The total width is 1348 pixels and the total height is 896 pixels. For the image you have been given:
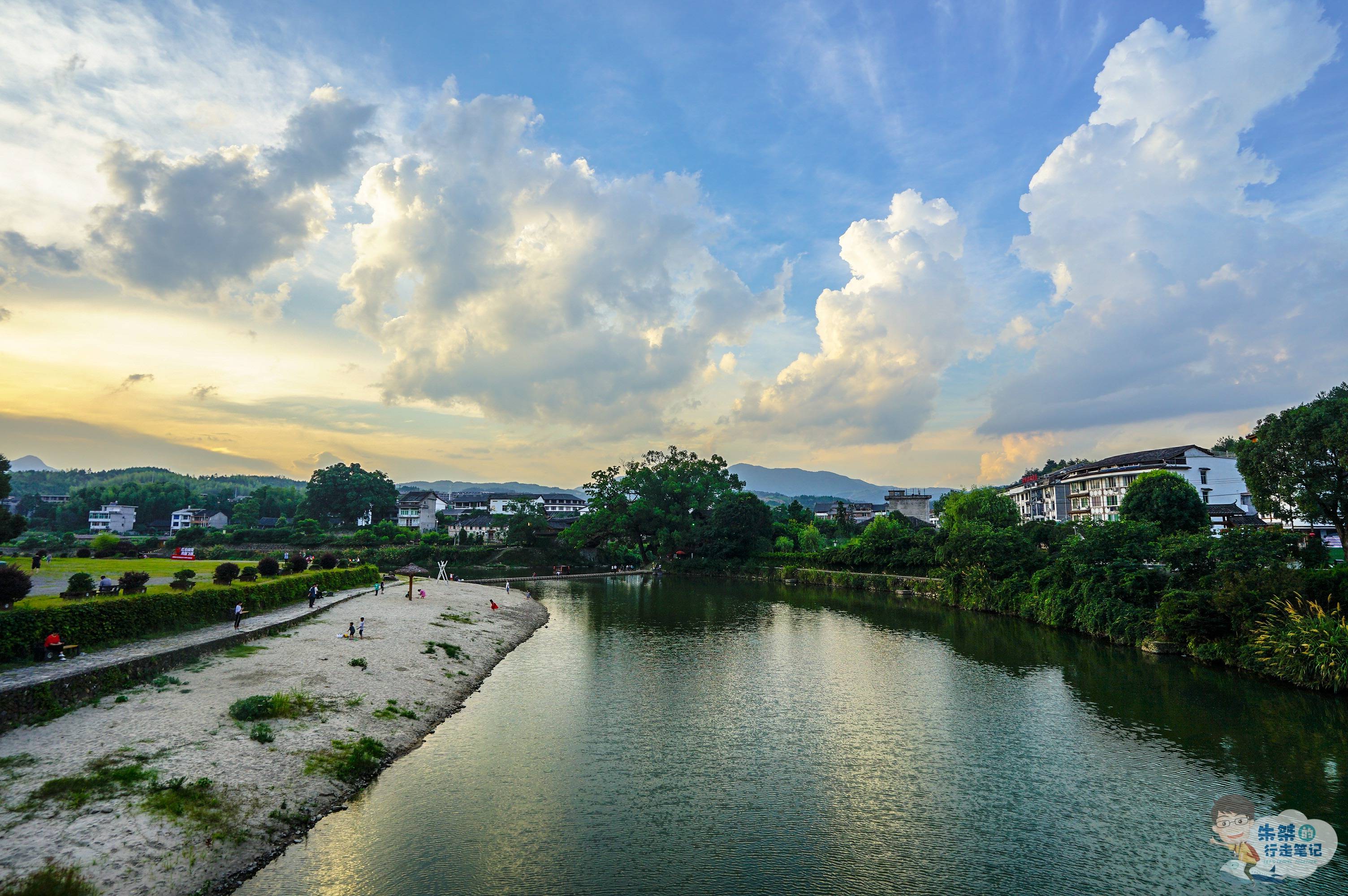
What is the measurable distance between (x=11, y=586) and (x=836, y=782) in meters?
31.7

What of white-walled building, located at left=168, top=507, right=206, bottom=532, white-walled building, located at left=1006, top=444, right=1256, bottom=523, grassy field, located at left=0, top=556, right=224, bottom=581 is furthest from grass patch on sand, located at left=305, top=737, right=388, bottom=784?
white-walled building, located at left=168, top=507, right=206, bottom=532

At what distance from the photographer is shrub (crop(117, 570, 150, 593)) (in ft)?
105

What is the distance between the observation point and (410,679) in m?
32.2

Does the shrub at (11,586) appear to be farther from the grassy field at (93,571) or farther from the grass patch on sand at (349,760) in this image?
the grass patch on sand at (349,760)

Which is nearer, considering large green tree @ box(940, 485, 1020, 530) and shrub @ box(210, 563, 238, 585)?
shrub @ box(210, 563, 238, 585)

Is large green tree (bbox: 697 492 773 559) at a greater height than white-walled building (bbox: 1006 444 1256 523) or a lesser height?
lesser

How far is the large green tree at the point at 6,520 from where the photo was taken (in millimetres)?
52688

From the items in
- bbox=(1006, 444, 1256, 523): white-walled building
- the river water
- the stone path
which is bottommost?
the river water

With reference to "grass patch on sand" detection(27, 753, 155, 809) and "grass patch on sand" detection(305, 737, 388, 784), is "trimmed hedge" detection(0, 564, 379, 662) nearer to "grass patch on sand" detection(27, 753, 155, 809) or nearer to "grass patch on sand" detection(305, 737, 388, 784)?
"grass patch on sand" detection(27, 753, 155, 809)

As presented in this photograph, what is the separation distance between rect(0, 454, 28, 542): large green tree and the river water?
151 feet

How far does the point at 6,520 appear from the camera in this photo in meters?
53.0

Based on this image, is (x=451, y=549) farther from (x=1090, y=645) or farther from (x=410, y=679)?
(x=1090, y=645)

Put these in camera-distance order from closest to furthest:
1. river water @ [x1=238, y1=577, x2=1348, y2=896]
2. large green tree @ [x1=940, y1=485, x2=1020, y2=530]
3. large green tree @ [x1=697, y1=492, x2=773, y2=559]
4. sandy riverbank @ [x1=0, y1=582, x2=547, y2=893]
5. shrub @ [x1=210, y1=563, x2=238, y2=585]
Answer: sandy riverbank @ [x1=0, y1=582, x2=547, y2=893]
river water @ [x1=238, y1=577, x2=1348, y2=896]
shrub @ [x1=210, y1=563, x2=238, y2=585]
large green tree @ [x1=940, y1=485, x2=1020, y2=530]
large green tree @ [x1=697, y1=492, x2=773, y2=559]

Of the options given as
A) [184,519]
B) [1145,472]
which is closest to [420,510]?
[184,519]
